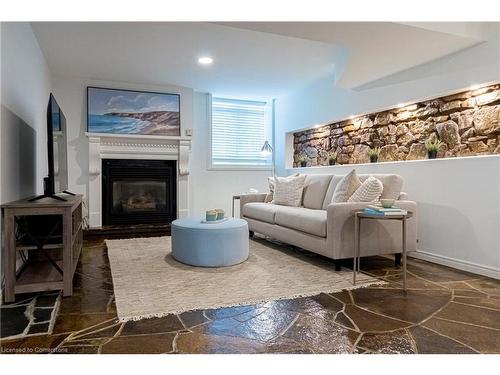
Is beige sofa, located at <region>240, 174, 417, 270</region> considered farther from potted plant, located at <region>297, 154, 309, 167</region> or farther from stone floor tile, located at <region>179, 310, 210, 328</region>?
potted plant, located at <region>297, 154, 309, 167</region>

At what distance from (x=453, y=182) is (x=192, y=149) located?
420 cm

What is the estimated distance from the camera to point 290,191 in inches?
184

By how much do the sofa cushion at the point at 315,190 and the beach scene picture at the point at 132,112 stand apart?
2.54 metres

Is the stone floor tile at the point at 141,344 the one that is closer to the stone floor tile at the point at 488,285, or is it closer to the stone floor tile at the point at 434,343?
the stone floor tile at the point at 434,343

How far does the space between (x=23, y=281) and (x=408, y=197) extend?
3668 millimetres

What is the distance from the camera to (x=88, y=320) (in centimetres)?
208

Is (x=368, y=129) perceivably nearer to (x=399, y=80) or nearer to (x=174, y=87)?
(x=399, y=80)

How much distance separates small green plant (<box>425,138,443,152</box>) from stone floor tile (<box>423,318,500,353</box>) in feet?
6.83

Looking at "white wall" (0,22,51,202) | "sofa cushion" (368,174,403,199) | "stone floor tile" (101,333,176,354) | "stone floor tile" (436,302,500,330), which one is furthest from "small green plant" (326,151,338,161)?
"stone floor tile" (101,333,176,354)

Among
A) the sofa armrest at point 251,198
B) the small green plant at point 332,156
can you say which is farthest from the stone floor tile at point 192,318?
the small green plant at point 332,156

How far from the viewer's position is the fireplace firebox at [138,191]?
5570 mm

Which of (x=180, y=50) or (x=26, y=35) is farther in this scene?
(x=180, y=50)
